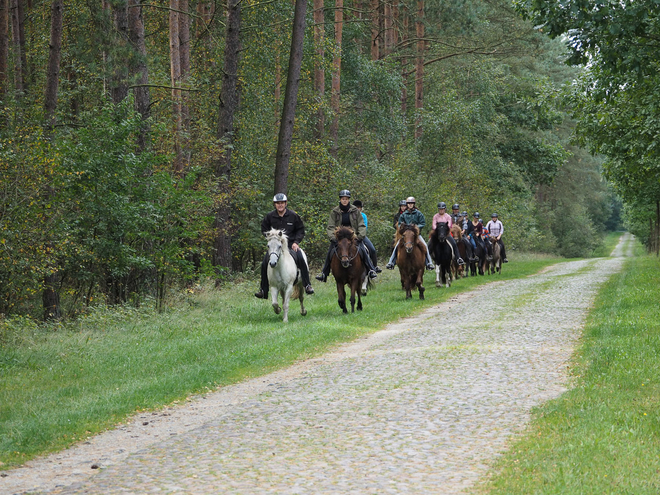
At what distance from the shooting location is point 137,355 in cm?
1254

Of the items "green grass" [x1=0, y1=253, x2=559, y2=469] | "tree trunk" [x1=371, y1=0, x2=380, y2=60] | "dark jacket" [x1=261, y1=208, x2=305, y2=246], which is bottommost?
"green grass" [x1=0, y1=253, x2=559, y2=469]

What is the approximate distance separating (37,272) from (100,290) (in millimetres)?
5377

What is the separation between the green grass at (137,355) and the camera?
8414mm

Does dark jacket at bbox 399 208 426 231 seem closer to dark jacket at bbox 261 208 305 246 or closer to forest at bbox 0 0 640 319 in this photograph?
forest at bbox 0 0 640 319

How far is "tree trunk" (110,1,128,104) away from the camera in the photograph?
2008 cm

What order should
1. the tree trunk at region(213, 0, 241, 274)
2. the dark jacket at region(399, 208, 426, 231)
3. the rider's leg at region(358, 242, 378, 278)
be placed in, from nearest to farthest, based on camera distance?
1. the rider's leg at region(358, 242, 378, 278)
2. the dark jacket at region(399, 208, 426, 231)
3. the tree trunk at region(213, 0, 241, 274)

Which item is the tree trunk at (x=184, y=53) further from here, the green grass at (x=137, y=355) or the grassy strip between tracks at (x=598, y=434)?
the grassy strip between tracks at (x=598, y=434)

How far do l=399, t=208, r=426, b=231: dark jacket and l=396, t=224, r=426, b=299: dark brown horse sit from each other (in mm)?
902

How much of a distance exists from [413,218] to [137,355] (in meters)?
11.5

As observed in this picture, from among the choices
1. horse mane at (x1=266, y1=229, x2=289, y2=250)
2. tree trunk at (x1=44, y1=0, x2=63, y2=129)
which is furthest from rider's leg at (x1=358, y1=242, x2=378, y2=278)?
tree trunk at (x1=44, y1=0, x2=63, y2=129)

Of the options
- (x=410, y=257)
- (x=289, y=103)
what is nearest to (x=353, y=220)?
(x=410, y=257)

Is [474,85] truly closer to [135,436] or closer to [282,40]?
[282,40]

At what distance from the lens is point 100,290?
20062 mm

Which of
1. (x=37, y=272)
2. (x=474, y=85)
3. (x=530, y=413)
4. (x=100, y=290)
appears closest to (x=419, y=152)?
(x=474, y=85)
